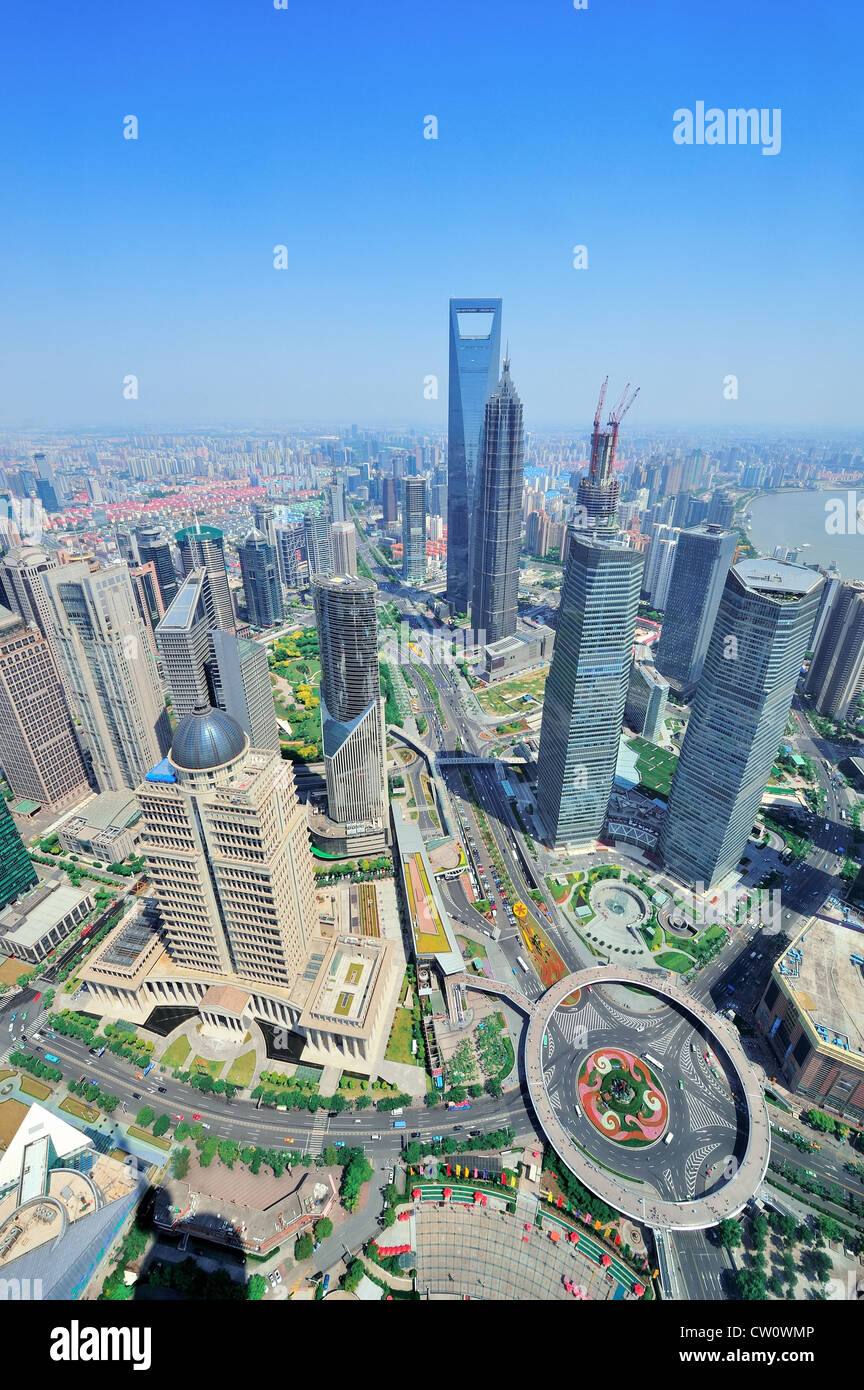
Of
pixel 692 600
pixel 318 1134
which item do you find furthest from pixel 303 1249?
pixel 692 600

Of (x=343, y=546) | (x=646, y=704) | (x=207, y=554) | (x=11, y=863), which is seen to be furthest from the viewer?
(x=343, y=546)

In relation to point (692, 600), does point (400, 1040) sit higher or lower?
lower

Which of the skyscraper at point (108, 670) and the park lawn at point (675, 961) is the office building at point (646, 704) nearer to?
the park lawn at point (675, 961)

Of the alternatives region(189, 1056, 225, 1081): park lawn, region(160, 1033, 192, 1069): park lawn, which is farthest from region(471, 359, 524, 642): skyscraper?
region(189, 1056, 225, 1081): park lawn

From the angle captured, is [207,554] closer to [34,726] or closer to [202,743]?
A: [34,726]

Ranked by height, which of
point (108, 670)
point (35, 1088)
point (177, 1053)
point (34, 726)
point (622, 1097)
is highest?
point (108, 670)

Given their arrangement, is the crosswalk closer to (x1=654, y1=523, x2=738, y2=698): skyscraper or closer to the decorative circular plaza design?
the decorative circular plaza design
